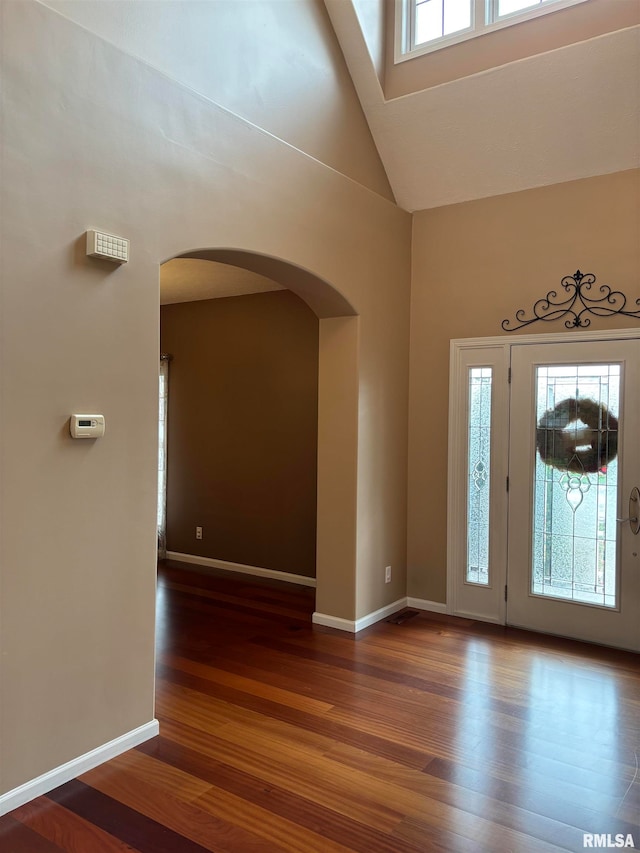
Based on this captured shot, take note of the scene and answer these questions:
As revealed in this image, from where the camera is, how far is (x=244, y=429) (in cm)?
620

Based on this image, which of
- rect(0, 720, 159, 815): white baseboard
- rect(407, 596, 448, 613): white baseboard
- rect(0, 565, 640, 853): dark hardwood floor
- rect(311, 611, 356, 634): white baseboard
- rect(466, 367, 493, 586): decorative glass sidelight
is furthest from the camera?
rect(407, 596, 448, 613): white baseboard

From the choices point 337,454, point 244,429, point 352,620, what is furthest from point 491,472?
point 244,429

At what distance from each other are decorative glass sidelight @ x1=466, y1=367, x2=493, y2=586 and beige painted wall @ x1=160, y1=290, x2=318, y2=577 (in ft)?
4.89

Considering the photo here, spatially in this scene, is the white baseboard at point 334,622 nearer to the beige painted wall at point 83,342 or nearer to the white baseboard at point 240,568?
the white baseboard at point 240,568

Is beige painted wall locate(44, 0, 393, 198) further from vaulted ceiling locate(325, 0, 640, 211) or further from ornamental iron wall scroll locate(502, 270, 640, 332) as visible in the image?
ornamental iron wall scroll locate(502, 270, 640, 332)

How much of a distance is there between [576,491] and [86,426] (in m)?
3.18

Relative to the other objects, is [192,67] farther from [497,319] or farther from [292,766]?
[292,766]

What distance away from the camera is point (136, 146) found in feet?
9.37

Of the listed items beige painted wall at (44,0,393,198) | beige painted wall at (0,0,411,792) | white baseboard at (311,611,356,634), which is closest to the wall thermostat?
beige painted wall at (0,0,411,792)

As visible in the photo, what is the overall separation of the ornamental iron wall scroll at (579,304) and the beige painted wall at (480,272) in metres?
0.05

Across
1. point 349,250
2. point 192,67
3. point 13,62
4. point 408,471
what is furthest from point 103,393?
point 408,471

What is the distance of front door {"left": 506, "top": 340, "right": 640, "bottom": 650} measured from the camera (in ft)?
13.5

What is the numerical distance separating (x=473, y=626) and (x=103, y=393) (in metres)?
3.14

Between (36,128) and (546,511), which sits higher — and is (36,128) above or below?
above
